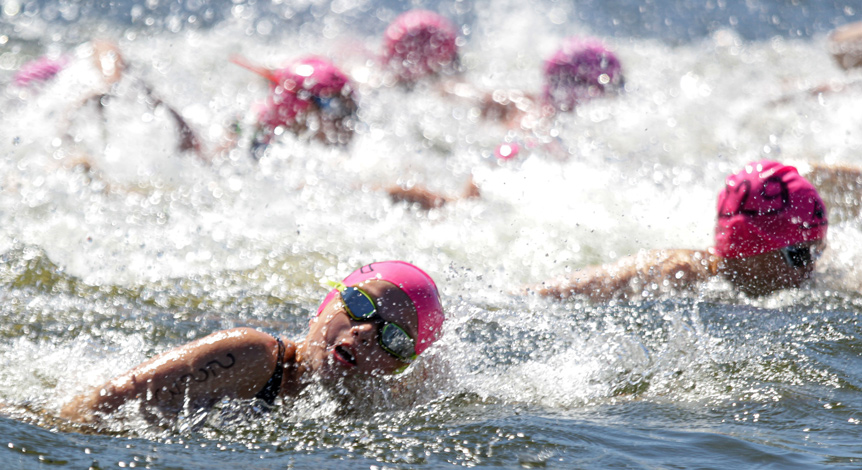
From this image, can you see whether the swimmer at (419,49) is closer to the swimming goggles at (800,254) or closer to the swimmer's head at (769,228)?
the swimmer's head at (769,228)

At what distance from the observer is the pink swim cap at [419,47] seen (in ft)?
29.3

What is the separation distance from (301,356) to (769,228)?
7.84 ft

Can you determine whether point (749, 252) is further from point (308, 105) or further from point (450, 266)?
point (308, 105)

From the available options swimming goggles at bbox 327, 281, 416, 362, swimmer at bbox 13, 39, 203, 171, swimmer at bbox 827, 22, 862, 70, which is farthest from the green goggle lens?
swimmer at bbox 827, 22, 862, 70

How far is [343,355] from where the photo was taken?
2949 millimetres

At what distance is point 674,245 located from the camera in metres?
5.59

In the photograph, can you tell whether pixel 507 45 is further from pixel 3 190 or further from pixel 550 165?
pixel 3 190

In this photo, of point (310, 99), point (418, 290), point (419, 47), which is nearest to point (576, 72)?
point (419, 47)

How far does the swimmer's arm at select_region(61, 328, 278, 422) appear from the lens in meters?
2.80

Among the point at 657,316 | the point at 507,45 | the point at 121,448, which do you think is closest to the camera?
the point at 121,448

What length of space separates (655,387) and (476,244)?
2.50 meters

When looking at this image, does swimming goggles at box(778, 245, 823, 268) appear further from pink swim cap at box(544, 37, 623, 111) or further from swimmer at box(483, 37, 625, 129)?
pink swim cap at box(544, 37, 623, 111)

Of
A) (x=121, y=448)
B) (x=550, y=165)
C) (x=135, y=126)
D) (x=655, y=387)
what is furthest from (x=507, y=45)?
(x=121, y=448)

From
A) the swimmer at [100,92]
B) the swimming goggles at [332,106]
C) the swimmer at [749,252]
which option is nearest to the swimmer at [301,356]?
the swimmer at [749,252]
